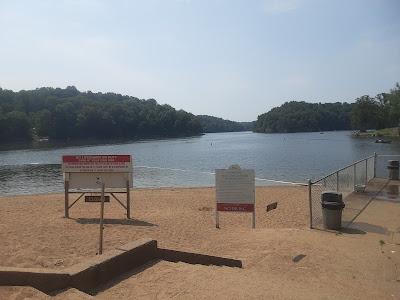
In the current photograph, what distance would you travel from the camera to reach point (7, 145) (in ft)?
398

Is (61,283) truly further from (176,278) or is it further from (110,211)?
(110,211)

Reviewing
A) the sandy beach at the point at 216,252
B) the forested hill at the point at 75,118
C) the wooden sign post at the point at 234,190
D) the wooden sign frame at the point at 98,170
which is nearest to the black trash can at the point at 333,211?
the sandy beach at the point at 216,252

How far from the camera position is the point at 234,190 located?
12.4 m

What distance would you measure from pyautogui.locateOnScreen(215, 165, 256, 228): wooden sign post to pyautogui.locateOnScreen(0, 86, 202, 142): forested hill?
12220 cm

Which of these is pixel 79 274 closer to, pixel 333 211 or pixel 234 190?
pixel 234 190

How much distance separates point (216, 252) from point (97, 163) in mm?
6155

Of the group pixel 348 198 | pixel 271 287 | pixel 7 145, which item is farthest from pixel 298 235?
pixel 7 145

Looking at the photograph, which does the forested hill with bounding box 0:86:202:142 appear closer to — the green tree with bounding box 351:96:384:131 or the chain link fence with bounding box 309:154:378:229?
the green tree with bounding box 351:96:384:131

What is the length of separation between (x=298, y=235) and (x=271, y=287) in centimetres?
410

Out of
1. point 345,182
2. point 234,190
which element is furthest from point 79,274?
point 345,182

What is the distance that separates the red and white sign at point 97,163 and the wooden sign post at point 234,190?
3.16m

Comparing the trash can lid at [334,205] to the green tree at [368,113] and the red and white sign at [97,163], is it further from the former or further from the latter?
the green tree at [368,113]

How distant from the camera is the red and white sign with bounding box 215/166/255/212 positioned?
12.3m

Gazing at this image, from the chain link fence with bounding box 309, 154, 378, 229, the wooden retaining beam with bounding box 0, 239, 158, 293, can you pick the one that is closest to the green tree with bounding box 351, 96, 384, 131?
the chain link fence with bounding box 309, 154, 378, 229
